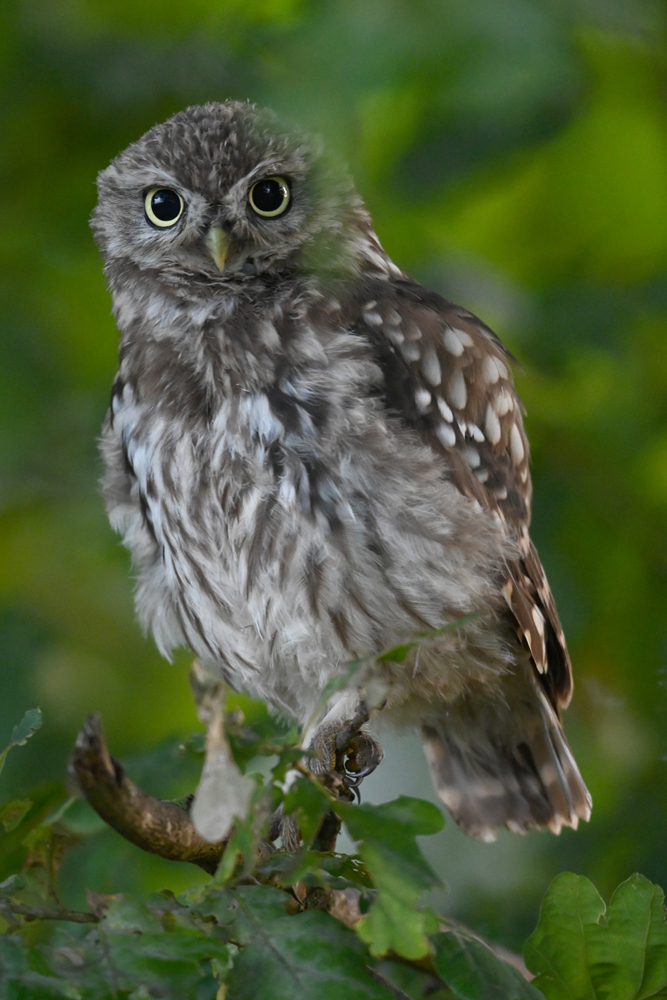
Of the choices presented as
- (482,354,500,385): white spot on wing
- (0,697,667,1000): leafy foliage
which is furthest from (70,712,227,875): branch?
(482,354,500,385): white spot on wing

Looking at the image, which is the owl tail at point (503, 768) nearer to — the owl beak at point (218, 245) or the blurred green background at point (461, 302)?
the blurred green background at point (461, 302)

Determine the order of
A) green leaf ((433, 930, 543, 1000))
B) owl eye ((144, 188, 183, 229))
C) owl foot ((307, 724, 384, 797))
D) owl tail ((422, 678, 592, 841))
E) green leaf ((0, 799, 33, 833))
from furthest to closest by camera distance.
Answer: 1. owl tail ((422, 678, 592, 841))
2. owl eye ((144, 188, 183, 229))
3. owl foot ((307, 724, 384, 797))
4. green leaf ((0, 799, 33, 833))
5. green leaf ((433, 930, 543, 1000))

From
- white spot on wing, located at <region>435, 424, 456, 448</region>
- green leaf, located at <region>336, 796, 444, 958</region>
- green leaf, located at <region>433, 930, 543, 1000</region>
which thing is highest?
white spot on wing, located at <region>435, 424, 456, 448</region>

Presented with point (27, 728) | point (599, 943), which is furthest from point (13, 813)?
point (599, 943)

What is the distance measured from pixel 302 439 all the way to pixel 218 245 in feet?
1.24

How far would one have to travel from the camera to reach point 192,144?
6.28 feet

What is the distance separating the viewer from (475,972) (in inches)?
40.7

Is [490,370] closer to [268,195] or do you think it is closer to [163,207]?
[268,195]

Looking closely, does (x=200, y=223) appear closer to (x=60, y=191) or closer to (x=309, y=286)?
(x=309, y=286)

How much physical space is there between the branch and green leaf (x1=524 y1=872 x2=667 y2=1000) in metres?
0.38

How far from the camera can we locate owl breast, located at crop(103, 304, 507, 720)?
1.80 metres

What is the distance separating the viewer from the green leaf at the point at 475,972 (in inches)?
40.1

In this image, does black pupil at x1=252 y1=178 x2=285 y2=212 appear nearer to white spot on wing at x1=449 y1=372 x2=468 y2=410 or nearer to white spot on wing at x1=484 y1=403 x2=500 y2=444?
white spot on wing at x1=449 y1=372 x2=468 y2=410

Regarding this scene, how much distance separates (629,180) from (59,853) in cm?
175
